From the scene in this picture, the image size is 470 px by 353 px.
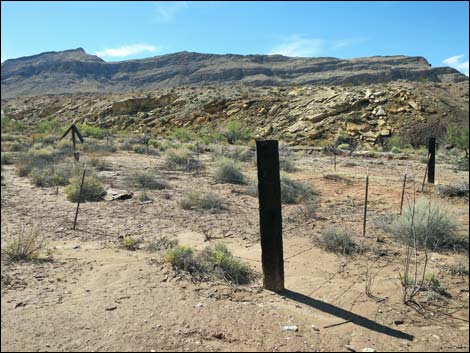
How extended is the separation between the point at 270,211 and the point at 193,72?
113 meters

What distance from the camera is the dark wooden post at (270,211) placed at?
5.94m

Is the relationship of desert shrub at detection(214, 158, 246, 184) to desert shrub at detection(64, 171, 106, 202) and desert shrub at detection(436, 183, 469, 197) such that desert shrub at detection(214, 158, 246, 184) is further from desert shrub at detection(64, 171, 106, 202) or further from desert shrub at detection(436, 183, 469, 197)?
desert shrub at detection(436, 183, 469, 197)

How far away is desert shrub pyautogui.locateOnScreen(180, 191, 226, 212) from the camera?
11656 millimetres

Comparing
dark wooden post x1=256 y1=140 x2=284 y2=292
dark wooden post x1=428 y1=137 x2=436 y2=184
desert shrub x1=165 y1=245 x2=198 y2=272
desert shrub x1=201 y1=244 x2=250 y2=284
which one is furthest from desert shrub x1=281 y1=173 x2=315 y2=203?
dark wooden post x1=256 y1=140 x2=284 y2=292

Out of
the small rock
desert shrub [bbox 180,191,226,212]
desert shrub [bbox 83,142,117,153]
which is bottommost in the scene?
the small rock

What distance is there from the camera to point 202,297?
5.87m

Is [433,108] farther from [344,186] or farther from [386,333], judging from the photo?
[386,333]

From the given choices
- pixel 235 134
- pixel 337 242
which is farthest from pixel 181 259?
pixel 235 134

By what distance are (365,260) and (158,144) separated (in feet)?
→ 83.2

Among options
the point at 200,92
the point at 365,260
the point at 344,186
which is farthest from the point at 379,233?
the point at 200,92

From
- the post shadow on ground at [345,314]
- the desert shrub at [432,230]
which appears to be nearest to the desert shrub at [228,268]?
the post shadow on ground at [345,314]

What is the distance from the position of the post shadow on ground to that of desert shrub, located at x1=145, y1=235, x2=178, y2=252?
2.59 meters

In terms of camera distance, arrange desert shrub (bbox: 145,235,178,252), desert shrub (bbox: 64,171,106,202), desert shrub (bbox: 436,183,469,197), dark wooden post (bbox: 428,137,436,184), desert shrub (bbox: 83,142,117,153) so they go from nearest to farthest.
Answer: desert shrub (bbox: 145,235,178,252), desert shrub (bbox: 64,171,106,202), desert shrub (bbox: 436,183,469,197), dark wooden post (bbox: 428,137,436,184), desert shrub (bbox: 83,142,117,153)

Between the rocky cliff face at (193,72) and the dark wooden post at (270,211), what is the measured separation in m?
88.7
